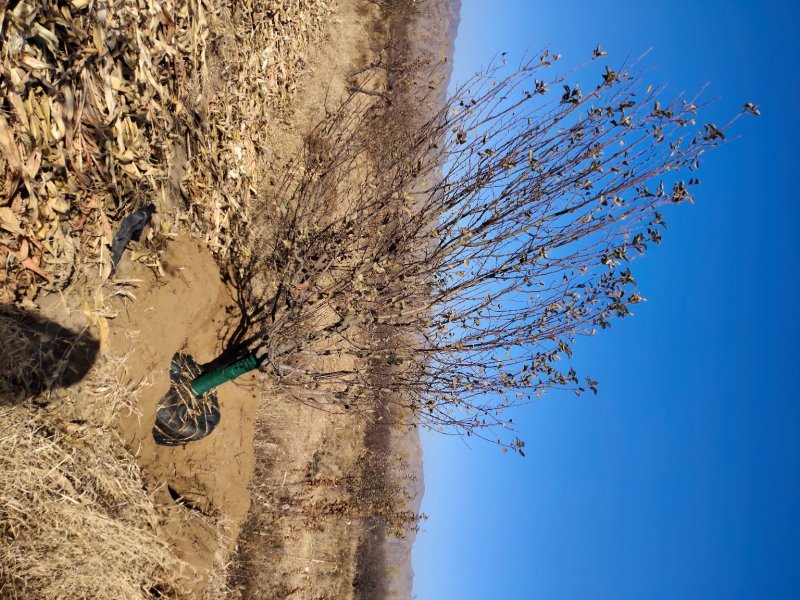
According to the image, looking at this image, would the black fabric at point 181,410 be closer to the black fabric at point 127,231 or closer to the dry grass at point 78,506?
the dry grass at point 78,506

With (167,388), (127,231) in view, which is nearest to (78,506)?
(167,388)

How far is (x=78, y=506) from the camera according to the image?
11.0 ft

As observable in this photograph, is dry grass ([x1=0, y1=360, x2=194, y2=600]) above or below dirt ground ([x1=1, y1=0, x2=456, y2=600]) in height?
below

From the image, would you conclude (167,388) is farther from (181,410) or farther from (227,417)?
(227,417)

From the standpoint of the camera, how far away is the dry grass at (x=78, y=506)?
3068mm

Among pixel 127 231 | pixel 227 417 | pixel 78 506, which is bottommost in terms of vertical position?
pixel 78 506

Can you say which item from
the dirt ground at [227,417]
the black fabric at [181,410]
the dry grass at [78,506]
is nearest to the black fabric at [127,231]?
the dirt ground at [227,417]

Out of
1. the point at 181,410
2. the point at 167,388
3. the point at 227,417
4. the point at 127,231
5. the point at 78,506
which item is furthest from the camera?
the point at 227,417

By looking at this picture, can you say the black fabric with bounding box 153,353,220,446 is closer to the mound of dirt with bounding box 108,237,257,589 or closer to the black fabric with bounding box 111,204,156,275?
the mound of dirt with bounding box 108,237,257,589

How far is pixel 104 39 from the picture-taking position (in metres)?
3.08

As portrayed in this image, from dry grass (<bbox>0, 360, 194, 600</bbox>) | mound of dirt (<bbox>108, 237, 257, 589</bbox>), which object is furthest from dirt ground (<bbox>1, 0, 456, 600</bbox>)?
dry grass (<bbox>0, 360, 194, 600</bbox>)

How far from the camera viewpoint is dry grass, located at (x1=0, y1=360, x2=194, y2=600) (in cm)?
307

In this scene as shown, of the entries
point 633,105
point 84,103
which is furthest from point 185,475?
point 633,105

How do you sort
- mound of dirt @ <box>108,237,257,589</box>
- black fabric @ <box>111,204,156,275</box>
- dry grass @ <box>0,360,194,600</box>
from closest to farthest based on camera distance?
dry grass @ <box>0,360,194,600</box> < black fabric @ <box>111,204,156,275</box> < mound of dirt @ <box>108,237,257,589</box>
